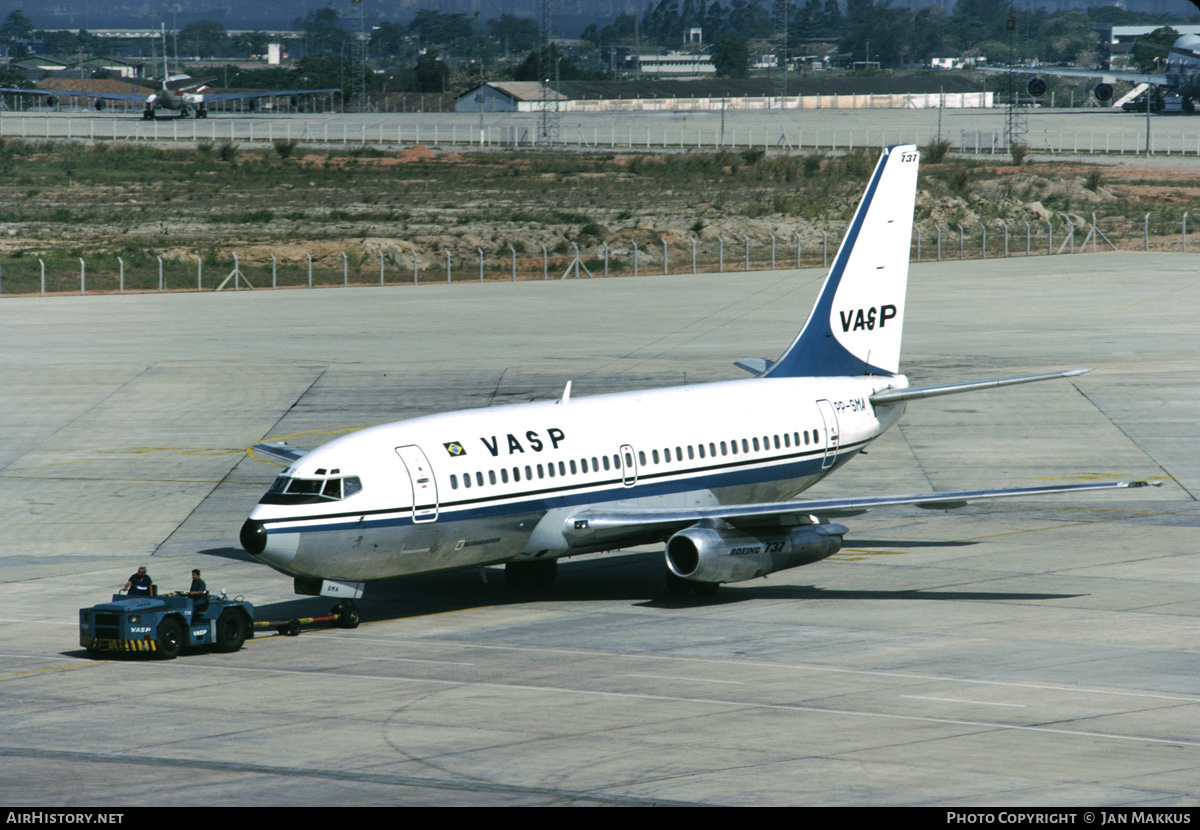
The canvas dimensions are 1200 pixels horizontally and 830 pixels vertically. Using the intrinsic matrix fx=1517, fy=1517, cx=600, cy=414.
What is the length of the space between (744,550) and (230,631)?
1154 centimetres

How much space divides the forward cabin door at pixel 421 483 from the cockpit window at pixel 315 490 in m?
1.20

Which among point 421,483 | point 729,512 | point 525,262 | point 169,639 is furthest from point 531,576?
point 525,262

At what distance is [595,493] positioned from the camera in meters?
35.1

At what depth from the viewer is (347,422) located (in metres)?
56.1

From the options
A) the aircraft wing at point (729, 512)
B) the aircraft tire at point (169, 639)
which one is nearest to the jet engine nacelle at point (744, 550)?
the aircraft wing at point (729, 512)

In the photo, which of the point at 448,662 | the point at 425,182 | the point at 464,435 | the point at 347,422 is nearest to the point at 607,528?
the point at 464,435

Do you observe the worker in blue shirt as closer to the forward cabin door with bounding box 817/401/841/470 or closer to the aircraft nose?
the aircraft nose

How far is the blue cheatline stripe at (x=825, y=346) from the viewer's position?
4259 centimetres

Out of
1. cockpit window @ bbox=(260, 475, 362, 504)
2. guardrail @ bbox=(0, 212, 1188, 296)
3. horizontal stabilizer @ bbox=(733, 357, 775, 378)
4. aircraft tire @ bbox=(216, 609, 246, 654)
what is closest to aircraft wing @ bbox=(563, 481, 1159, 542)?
Result: cockpit window @ bbox=(260, 475, 362, 504)

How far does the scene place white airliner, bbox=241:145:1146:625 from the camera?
1236 inches

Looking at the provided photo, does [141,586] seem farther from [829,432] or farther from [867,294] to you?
[867,294]

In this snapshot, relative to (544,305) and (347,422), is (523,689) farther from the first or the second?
(544,305)

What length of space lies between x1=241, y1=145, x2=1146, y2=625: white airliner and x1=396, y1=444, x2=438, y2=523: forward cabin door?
32 mm

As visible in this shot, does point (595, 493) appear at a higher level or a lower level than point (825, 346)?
lower
